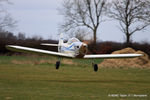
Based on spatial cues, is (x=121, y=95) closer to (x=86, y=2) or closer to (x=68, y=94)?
(x=68, y=94)

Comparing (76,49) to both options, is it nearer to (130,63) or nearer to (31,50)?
(31,50)

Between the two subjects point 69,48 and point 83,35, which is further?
point 83,35

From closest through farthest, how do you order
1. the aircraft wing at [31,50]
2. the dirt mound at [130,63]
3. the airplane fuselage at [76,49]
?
the aircraft wing at [31,50] < the airplane fuselage at [76,49] < the dirt mound at [130,63]

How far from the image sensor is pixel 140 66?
3919cm

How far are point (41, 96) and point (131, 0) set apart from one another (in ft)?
135

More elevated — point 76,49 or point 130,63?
point 76,49

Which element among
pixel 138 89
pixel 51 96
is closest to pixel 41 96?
pixel 51 96

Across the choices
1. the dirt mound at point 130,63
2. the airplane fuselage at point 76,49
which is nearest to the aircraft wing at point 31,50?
the airplane fuselage at point 76,49

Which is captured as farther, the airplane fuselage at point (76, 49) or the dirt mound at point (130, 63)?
the dirt mound at point (130, 63)

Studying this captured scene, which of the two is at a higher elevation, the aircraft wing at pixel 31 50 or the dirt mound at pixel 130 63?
the aircraft wing at pixel 31 50

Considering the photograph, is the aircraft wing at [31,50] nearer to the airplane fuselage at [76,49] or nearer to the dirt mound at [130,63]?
the airplane fuselage at [76,49]

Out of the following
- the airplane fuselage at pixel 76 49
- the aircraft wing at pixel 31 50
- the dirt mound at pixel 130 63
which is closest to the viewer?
the aircraft wing at pixel 31 50

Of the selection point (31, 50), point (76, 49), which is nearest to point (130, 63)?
point (76, 49)

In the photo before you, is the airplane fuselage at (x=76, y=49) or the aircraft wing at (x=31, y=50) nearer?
the aircraft wing at (x=31, y=50)
